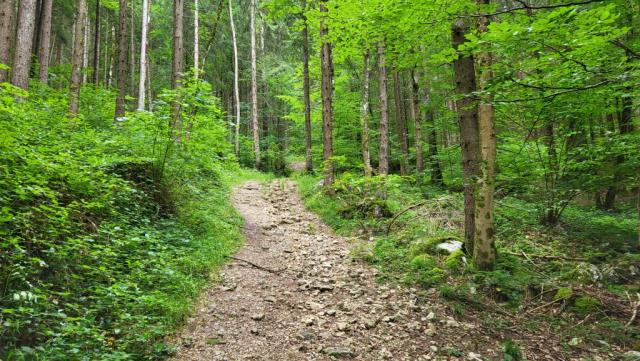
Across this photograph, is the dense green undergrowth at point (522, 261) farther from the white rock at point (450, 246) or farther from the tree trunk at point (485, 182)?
the tree trunk at point (485, 182)

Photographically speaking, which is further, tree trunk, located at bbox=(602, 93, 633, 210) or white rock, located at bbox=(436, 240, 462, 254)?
tree trunk, located at bbox=(602, 93, 633, 210)

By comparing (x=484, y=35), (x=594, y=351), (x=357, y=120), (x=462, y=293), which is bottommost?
(x=594, y=351)

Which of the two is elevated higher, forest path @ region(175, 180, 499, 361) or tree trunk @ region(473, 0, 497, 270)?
tree trunk @ region(473, 0, 497, 270)

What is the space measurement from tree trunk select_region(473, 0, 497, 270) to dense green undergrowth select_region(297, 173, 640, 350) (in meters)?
0.31

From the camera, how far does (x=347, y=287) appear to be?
615 cm

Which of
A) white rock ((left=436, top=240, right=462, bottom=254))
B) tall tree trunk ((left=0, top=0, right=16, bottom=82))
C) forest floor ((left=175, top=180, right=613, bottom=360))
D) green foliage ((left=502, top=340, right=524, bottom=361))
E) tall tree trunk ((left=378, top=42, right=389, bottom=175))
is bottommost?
green foliage ((left=502, top=340, right=524, bottom=361))

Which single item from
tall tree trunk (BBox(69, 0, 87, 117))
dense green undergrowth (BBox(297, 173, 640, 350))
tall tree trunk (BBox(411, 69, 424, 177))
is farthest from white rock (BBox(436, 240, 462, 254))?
tall tree trunk (BBox(69, 0, 87, 117))

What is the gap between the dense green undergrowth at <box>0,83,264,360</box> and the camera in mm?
3367

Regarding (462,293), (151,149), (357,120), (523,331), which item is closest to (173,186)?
(151,149)

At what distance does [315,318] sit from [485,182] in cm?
362

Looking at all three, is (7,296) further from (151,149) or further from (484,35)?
(484,35)

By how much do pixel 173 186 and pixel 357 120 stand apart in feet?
37.8

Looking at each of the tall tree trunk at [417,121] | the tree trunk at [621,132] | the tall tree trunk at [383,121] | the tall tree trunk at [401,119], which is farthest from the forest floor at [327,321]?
the tall tree trunk at [401,119]

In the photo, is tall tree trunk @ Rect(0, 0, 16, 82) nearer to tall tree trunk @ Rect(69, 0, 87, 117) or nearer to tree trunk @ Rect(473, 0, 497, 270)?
tall tree trunk @ Rect(69, 0, 87, 117)
